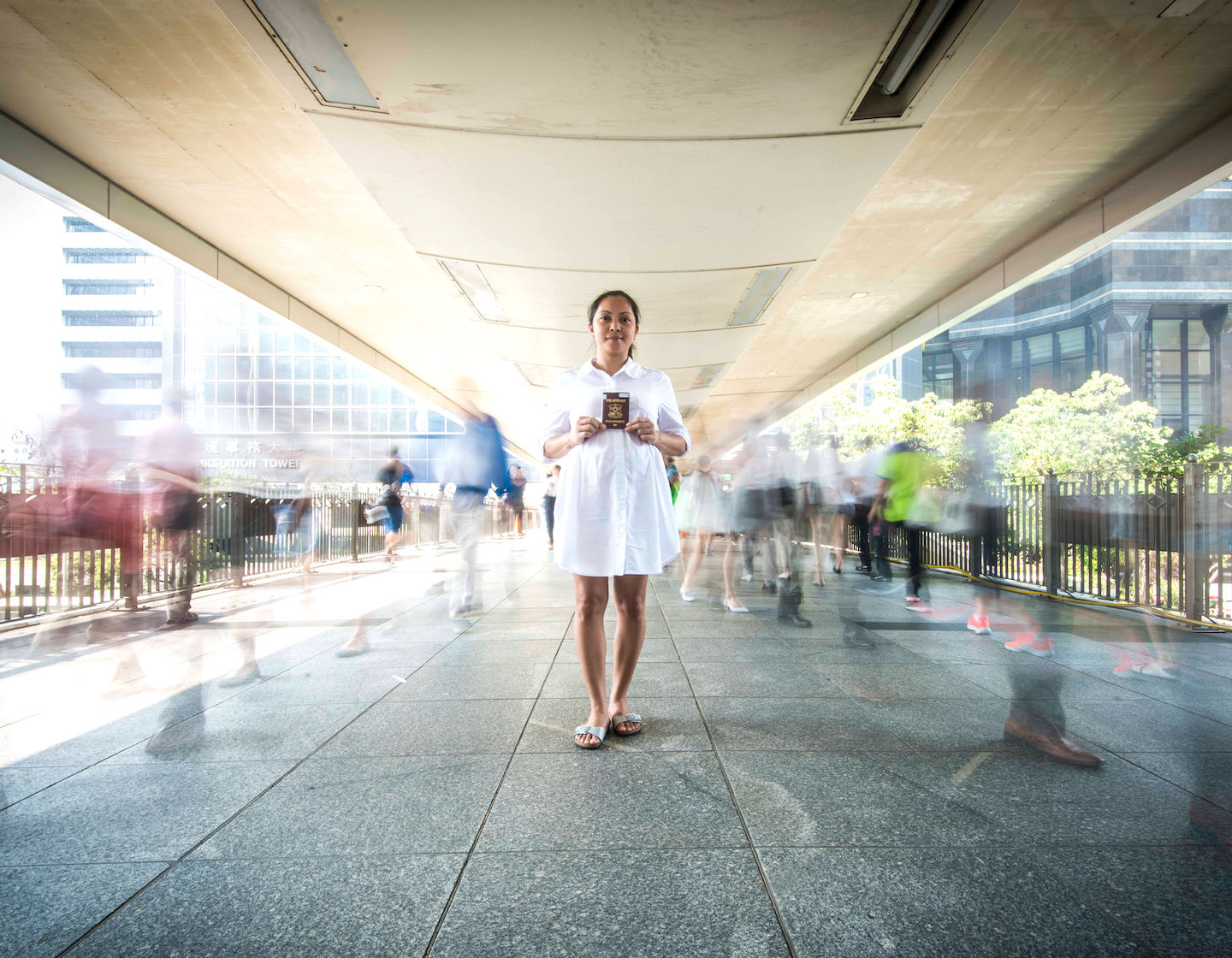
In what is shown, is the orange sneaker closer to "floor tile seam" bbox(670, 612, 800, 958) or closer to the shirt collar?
"floor tile seam" bbox(670, 612, 800, 958)

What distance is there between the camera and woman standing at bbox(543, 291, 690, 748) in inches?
123

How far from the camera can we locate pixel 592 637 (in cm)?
324

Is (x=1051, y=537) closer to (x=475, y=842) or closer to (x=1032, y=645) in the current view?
(x=1032, y=645)

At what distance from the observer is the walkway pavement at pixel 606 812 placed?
5.87 ft

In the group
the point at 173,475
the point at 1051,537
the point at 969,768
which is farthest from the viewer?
the point at 1051,537

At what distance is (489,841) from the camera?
7.30 ft

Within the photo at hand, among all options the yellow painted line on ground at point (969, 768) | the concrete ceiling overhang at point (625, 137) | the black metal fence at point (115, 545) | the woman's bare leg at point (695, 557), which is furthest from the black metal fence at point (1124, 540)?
the black metal fence at point (115, 545)

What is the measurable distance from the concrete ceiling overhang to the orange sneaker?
408 cm

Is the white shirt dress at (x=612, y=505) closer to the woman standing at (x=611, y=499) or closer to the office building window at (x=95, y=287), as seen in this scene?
the woman standing at (x=611, y=499)

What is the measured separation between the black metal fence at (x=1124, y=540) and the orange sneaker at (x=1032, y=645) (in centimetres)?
68

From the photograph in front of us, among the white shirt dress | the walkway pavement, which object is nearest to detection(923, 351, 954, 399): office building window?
the walkway pavement

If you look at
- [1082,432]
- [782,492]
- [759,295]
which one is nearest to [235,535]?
[782,492]

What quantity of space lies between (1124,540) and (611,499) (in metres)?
7.23

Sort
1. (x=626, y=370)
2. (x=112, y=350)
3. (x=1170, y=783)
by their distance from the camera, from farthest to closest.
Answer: (x=112, y=350), (x=626, y=370), (x=1170, y=783)
